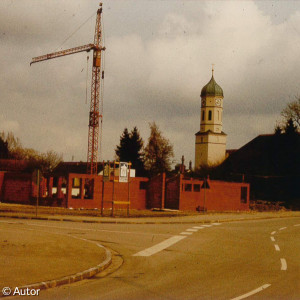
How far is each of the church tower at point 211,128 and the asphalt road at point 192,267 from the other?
90.7 meters

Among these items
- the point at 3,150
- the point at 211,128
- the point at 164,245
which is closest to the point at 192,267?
the point at 164,245

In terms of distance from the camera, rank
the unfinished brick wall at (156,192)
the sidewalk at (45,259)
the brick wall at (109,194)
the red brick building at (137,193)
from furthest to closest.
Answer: the unfinished brick wall at (156,192)
the red brick building at (137,193)
the brick wall at (109,194)
the sidewalk at (45,259)

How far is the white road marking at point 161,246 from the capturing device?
51.7 ft

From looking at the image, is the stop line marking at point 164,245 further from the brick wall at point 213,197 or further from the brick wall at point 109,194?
the brick wall at point 213,197

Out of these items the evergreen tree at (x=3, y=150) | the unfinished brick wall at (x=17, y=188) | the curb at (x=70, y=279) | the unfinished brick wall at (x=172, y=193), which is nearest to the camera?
the curb at (x=70, y=279)

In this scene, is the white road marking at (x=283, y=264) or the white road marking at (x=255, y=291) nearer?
the white road marking at (x=255, y=291)

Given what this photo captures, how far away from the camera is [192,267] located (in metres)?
13.0

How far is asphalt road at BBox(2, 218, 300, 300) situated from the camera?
955cm

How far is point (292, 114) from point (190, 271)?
6269 centimetres

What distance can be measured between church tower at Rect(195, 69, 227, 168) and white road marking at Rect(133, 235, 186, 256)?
90453 mm

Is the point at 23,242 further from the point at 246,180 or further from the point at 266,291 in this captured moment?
the point at 246,180

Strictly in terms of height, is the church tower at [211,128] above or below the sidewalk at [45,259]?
above

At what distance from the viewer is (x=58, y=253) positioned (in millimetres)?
13984

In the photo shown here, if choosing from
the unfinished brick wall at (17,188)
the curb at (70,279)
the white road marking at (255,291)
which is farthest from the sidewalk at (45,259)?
the unfinished brick wall at (17,188)
